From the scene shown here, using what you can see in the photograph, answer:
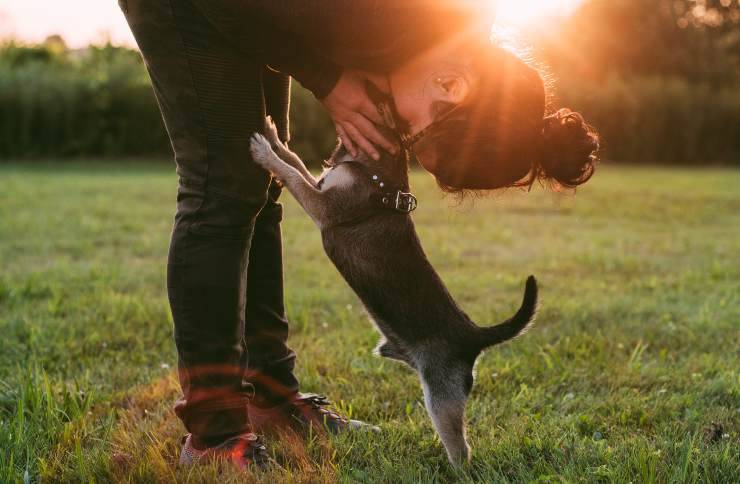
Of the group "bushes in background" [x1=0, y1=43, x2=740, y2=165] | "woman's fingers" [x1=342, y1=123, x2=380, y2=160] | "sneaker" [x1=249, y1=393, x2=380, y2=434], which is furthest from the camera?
"bushes in background" [x1=0, y1=43, x2=740, y2=165]

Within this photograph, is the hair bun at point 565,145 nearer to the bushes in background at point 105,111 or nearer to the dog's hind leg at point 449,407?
the dog's hind leg at point 449,407

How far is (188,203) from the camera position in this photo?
2.26m

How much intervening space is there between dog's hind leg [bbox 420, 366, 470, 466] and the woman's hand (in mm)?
763

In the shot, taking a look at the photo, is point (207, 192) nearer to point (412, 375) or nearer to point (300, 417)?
point (300, 417)

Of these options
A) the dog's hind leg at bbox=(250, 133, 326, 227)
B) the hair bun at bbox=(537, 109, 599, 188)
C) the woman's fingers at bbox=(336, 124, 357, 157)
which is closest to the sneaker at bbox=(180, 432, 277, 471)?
the dog's hind leg at bbox=(250, 133, 326, 227)

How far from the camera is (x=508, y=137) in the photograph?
2.29 m

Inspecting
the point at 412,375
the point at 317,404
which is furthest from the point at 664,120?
the point at 317,404

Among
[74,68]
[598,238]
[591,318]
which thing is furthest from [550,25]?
[591,318]

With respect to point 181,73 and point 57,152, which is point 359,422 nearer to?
point 181,73

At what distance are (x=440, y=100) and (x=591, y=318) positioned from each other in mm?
2703

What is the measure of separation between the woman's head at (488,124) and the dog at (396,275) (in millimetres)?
198

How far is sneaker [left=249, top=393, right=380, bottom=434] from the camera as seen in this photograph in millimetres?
2764

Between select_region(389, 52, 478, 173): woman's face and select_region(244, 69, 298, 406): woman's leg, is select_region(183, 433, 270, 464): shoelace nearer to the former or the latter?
select_region(244, 69, 298, 406): woman's leg

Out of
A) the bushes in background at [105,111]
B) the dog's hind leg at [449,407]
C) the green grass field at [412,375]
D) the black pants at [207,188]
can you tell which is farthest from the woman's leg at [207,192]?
the bushes in background at [105,111]
